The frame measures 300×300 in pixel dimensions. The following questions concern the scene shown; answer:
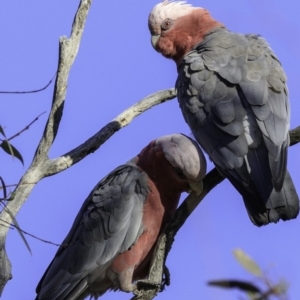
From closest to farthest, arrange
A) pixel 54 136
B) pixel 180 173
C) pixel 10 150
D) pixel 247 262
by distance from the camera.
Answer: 1. pixel 247 262
2. pixel 10 150
3. pixel 54 136
4. pixel 180 173

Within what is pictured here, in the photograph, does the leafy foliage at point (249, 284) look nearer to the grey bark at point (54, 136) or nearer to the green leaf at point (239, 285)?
the green leaf at point (239, 285)

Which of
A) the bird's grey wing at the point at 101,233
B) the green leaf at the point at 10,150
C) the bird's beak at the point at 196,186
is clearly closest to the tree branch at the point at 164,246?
the bird's beak at the point at 196,186

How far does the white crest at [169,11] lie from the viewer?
492 centimetres

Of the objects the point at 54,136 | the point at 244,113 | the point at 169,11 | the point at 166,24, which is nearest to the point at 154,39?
the point at 166,24

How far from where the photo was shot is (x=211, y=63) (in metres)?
4.01

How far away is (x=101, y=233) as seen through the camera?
391cm

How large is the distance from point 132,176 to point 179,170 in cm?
37

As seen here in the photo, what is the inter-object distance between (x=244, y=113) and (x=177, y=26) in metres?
1.52

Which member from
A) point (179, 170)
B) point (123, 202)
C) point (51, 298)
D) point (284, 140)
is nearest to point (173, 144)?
point (179, 170)

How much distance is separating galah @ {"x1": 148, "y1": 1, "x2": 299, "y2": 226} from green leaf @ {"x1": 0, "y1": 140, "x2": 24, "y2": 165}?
1.16 m

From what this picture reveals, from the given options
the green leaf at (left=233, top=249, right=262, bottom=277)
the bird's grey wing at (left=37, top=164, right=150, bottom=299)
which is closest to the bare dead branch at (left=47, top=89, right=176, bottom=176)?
the bird's grey wing at (left=37, top=164, right=150, bottom=299)

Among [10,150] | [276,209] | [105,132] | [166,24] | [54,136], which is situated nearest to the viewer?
[10,150]

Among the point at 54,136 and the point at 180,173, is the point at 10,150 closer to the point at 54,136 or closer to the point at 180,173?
the point at 54,136

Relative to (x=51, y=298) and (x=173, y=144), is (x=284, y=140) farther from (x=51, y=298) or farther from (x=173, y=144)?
(x=51, y=298)
